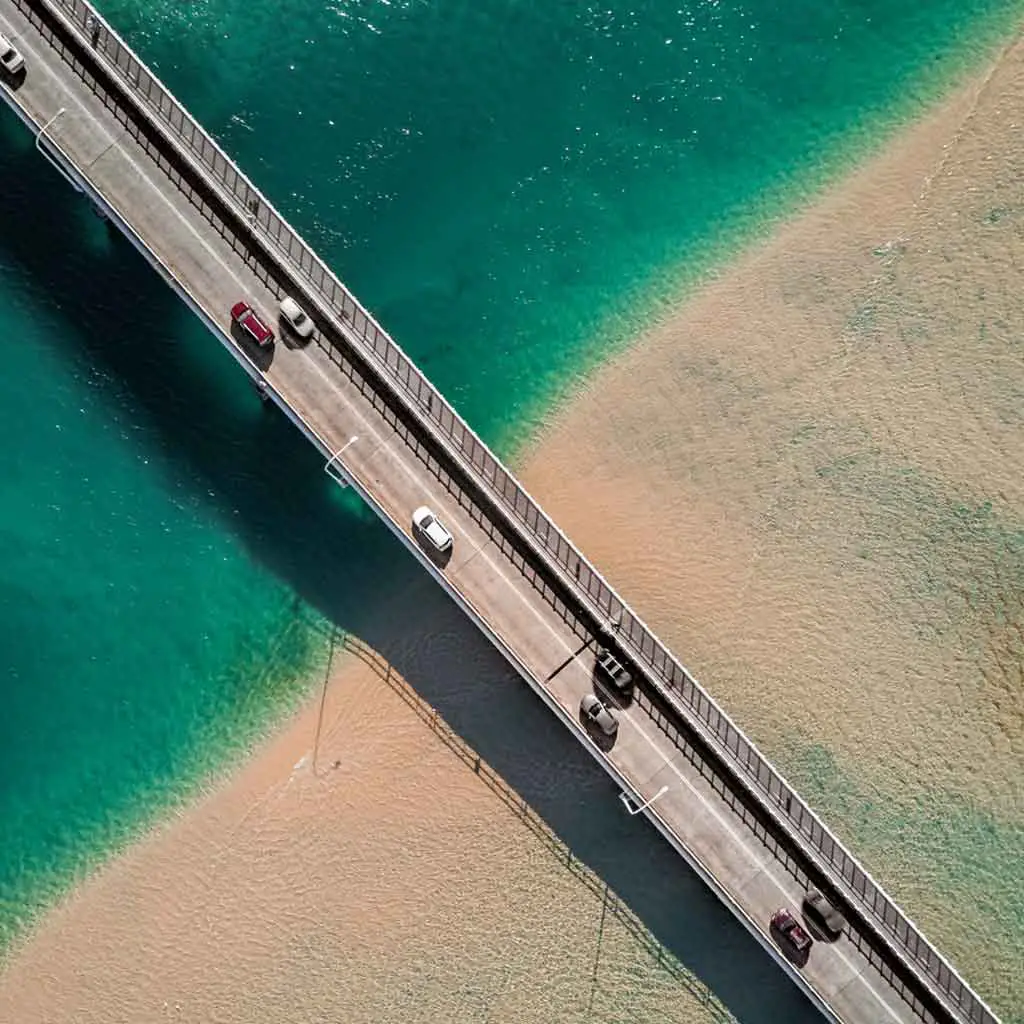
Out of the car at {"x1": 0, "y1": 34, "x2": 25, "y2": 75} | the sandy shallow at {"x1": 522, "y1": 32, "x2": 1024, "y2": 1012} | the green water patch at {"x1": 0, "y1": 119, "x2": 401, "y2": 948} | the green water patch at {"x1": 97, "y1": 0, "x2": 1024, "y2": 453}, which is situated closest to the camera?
the car at {"x1": 0, "y1": 34, "x2": 25, "y2": 75}

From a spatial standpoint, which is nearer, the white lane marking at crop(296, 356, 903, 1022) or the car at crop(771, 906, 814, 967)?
the car at crop(771, 906, 814, 967)

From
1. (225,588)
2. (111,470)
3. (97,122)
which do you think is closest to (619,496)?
(225,588)

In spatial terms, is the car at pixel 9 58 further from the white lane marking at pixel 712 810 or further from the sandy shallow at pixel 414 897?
the white lane marking at pixel 712 810

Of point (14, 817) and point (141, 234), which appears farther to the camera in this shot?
point (14, 817)

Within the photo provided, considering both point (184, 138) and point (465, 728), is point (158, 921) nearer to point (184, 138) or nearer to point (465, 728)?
point (465, 728)

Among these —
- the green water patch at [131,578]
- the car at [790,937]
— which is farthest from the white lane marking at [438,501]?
the car at [790,937]

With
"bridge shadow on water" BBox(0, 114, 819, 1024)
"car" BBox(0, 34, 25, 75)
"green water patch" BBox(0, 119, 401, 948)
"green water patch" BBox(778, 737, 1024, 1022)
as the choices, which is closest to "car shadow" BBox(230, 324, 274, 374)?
"bridge shadow on water" BBox(0, 114, 819, 1024)

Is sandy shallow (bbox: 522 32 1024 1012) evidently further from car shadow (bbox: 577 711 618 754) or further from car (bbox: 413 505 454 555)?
car (bbox: 413 505 454 555)
